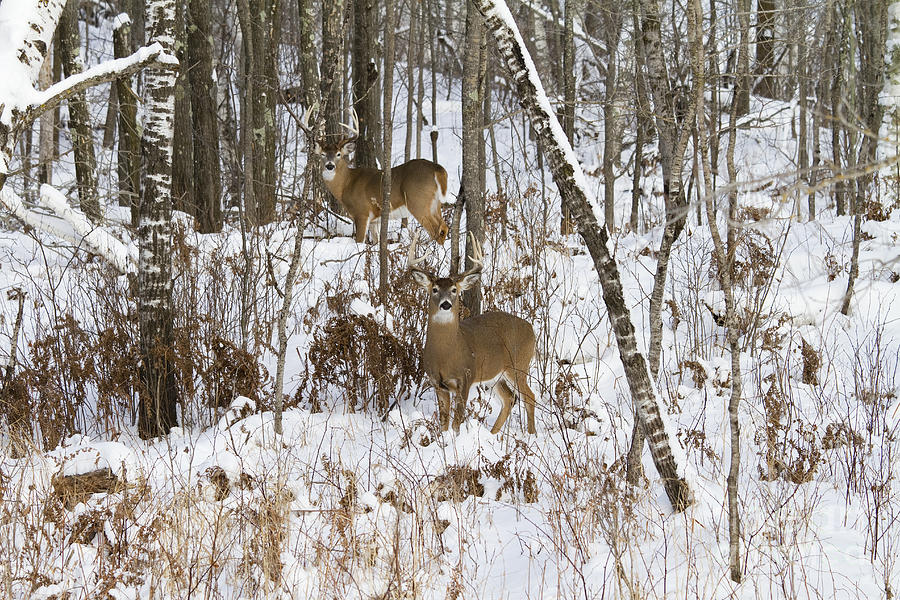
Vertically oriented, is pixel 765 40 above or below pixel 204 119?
below

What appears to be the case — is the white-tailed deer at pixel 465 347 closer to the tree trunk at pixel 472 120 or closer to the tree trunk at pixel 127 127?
the tree trunk at pixel 472 120

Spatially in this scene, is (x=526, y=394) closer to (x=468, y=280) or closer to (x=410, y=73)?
(x=468, y=280)

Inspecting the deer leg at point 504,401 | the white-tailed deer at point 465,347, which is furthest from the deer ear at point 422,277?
the deer leg at point 504,401

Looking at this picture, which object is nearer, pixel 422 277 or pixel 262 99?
pixel 422 277

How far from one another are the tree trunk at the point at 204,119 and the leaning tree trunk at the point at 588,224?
8.65 meters

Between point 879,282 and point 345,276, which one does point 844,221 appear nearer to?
point 879,282

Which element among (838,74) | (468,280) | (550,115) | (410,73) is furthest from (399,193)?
(550,115)

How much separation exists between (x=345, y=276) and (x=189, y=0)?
593 centimetres

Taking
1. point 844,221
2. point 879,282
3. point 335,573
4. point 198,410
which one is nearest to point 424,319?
point 198,410

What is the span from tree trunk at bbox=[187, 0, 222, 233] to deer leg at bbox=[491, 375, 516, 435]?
21.2 feet

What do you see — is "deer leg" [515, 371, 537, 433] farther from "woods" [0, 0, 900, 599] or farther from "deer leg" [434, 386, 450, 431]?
"deer leg" [434, 386, 450, 431]

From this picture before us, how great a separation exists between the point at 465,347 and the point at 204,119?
7.80 m

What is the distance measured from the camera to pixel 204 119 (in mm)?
12625

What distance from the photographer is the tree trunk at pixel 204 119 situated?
12.3 meters
